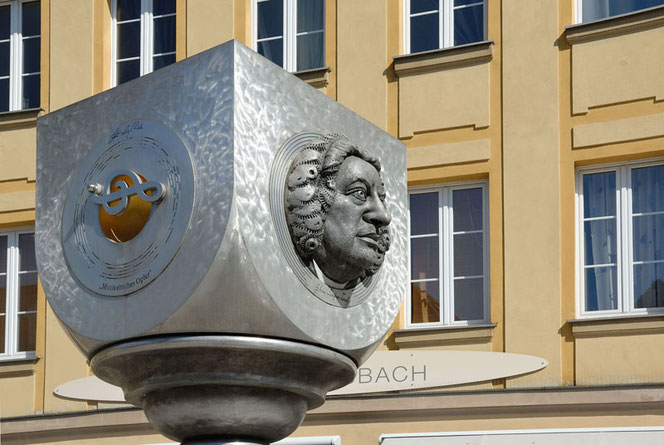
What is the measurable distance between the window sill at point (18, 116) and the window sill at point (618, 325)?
645 centimetres

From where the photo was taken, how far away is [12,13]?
15.9 m

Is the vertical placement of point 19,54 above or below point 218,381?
above

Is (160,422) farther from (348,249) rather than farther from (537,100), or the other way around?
(537,100)

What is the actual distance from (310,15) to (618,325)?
458 centimetres

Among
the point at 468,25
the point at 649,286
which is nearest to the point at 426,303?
the point at 649,286

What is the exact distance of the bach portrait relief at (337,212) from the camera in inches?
99.0

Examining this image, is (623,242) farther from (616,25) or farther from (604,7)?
(604,7)

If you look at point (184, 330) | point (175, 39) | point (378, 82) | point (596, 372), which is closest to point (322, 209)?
point (184, 330)

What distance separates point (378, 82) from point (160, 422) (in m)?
11.6

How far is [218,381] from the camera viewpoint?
2424mm

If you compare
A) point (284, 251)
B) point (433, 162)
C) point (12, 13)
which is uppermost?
point (12, 13)

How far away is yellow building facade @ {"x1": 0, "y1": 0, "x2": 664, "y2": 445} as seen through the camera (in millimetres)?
12492

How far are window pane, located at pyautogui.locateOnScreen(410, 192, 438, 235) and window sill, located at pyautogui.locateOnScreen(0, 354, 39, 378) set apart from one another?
14.4 ft

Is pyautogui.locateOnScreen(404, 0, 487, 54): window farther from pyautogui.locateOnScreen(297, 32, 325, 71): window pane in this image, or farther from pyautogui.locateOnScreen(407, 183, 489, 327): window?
pyautogui.locateOnScreen(407, 183, 489, 327): window
